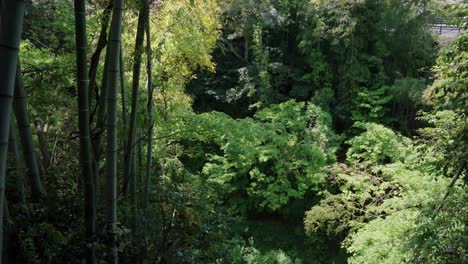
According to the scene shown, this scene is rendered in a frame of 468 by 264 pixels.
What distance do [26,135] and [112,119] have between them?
61cm

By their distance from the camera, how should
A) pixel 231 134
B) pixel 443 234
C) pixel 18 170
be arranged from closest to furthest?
pixel 18 170, pixel 443 234, pixel 231 134

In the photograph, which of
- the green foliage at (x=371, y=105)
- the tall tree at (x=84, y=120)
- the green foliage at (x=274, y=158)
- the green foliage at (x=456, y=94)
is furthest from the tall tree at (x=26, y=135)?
the green foliage at (x=371, y=105)

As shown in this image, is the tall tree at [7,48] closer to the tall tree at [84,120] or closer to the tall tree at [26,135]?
the tall tree at [84,120]

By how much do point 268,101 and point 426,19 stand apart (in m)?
4.87

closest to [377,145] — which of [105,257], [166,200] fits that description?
[166,200]

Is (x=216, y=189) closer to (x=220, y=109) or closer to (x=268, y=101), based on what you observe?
(x=268, y=101)

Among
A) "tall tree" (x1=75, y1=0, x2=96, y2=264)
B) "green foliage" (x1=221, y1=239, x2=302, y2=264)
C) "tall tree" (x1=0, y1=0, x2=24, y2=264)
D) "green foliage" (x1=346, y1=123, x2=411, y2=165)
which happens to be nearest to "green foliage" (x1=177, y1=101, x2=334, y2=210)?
"green foliage" (x1=346, y1=123, x2=411, y2=165)

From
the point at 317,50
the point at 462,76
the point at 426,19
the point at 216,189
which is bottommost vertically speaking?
the point at 216,189

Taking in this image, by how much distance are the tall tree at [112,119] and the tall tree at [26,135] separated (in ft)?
1.64

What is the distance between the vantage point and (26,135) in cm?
229

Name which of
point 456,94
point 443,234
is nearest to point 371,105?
point 456,94

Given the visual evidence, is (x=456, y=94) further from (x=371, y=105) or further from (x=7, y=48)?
(x=371, y=105)

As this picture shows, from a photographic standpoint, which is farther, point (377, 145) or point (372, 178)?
point (377, 145)

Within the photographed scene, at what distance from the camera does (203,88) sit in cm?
1251
